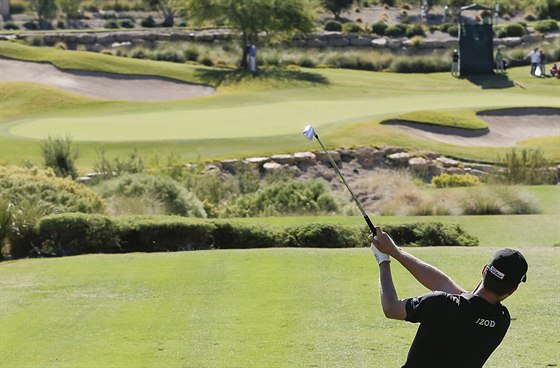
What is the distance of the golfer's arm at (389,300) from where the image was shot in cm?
654

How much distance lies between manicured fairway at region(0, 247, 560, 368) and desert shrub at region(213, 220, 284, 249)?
1657 millimetres

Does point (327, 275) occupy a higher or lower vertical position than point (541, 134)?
higher

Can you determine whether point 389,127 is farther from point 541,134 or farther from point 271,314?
point 271,314

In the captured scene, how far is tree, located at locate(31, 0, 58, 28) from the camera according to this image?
78.1 meters

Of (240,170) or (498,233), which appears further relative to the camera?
(240,170)

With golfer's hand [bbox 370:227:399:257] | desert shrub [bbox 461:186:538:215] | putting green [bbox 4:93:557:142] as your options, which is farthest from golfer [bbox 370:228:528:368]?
putting green [bbox 4:93:557:142]

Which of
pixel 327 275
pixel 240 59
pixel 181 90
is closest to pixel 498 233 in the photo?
pixel 327 275

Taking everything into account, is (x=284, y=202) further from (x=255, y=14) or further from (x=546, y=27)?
(x=546, y=27)

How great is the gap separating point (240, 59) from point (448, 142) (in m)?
22.6

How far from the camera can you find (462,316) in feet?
21.0

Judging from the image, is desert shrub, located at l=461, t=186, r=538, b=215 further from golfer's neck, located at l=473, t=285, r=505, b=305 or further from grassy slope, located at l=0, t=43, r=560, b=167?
golfer's neck, located at l=473, t=285, r=505, b=305

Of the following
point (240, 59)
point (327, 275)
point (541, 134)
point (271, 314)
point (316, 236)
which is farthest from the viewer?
point (240, 59)

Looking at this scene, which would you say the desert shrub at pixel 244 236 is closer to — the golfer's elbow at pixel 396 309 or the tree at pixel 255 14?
the golfer's elbow at pixel 396 309

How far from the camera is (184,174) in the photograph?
1058 inches
